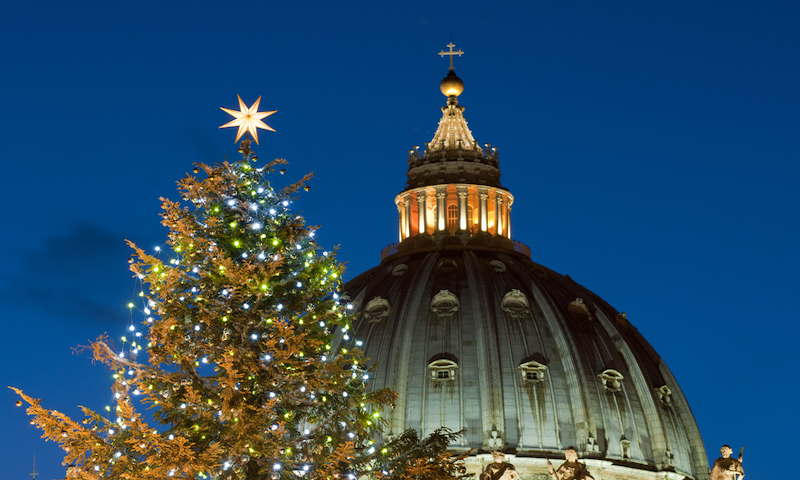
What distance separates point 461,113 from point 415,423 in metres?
33.3

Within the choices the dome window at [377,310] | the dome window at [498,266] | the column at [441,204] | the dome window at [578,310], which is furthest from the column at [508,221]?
the dome window at [377,310]

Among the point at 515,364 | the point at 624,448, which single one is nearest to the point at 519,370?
the point at 515,364

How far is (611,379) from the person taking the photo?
72062 millimetres

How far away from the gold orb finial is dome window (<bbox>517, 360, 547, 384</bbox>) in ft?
98.5

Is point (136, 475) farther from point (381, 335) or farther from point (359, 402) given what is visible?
point (381, 335)

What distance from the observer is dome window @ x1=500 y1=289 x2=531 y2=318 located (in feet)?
239

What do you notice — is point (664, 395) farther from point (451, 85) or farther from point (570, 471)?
point (570, 471)

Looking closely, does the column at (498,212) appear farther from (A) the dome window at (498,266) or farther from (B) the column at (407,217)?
(A) the dome window at (498,266)

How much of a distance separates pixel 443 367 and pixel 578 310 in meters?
11.4

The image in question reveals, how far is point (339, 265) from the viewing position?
24531 mm

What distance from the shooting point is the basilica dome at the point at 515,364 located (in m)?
67.4

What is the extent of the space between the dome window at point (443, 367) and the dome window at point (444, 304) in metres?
3.97

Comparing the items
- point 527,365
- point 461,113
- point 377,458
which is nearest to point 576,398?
point 527,365

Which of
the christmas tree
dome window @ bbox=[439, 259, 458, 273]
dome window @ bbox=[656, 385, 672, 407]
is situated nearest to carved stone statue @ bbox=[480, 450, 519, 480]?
the christmas tree
